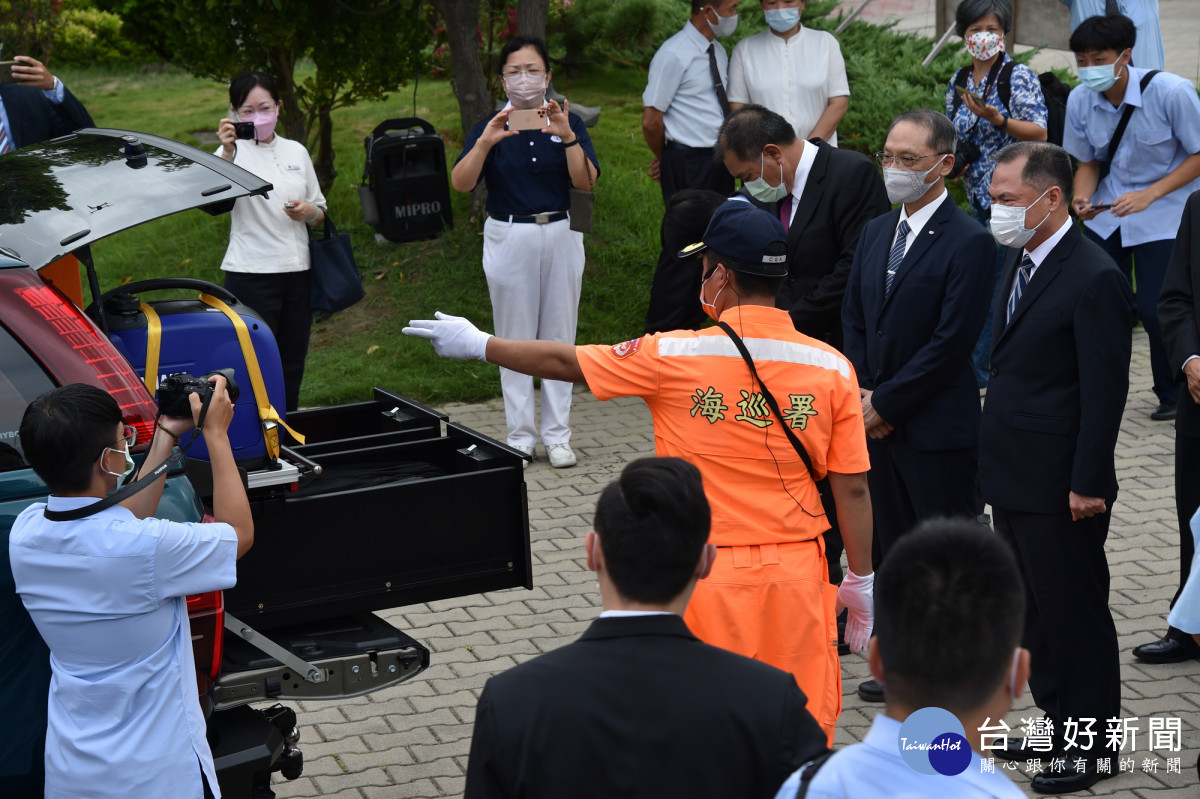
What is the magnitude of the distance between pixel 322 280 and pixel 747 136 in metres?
2.73

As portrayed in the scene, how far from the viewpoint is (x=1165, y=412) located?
823 centimetres

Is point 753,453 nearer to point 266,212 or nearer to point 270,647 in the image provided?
point 270,647

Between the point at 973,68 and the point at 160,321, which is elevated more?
the point at 973,68

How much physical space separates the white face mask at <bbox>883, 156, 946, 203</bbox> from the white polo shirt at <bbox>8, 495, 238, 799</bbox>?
9.73 feet

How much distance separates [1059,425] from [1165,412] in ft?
14.1

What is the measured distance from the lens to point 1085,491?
4328 mm

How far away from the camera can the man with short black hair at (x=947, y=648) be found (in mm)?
1913

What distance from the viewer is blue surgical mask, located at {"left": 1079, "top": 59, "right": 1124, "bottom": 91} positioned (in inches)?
285

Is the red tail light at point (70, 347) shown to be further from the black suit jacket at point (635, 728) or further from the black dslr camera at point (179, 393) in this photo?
the black suit jacket at point (635, 728)

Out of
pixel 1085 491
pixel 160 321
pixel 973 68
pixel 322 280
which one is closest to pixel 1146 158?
pixel 973 68

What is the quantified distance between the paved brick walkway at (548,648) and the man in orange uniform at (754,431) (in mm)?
1534

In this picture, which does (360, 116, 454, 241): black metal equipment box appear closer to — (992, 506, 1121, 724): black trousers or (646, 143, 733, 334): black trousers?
(646, 143, 733, 334): black trousers

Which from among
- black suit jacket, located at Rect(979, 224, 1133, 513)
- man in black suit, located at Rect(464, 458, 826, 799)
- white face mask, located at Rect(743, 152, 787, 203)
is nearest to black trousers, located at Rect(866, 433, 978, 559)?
black suit jacket, located at Rect(979, 224, 1133, 513)

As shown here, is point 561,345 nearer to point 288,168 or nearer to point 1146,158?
point 288,168
